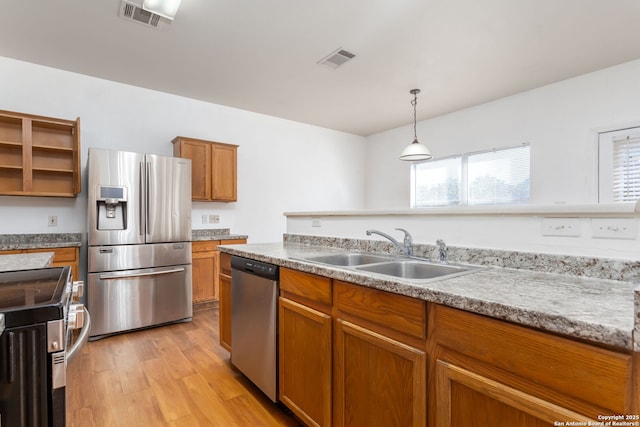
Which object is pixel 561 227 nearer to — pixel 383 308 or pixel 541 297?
pixel 541 297

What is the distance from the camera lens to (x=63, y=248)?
2852 millimetres

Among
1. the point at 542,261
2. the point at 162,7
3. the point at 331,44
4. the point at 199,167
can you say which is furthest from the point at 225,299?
the point at 331,44

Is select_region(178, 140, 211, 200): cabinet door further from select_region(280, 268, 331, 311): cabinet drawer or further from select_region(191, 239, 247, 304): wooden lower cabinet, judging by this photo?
select_region(280, 268, 331, 311): cabinet drawer

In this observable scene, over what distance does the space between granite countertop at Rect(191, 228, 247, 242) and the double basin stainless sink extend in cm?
217

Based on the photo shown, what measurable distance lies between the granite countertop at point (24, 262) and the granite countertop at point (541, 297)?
1449 mm

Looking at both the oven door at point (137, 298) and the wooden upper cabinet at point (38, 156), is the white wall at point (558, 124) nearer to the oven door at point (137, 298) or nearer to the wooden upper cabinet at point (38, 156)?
the oven door at point (137, 298)

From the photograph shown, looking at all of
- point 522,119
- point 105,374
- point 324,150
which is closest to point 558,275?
point 105,374

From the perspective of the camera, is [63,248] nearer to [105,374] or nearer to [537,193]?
[105,374]

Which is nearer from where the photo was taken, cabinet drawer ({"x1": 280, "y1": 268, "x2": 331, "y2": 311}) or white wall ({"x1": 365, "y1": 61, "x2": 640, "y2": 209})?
cabinet drawer ({"x1": 280, "y1": 268, "x2": 331, "y2": 311})

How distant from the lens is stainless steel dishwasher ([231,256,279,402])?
1.79m

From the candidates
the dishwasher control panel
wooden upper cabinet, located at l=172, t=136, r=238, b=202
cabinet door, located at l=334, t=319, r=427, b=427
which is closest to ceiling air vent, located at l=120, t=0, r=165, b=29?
wooden upper cabinet, located at l=172, t=136, r=238, b=202

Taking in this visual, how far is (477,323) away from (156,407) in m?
1.91

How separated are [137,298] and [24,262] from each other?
1518 mm

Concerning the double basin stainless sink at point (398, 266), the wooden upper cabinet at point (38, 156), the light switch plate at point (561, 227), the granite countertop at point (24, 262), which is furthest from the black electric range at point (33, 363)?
the wooden upper cabinet at point (38, 156)
